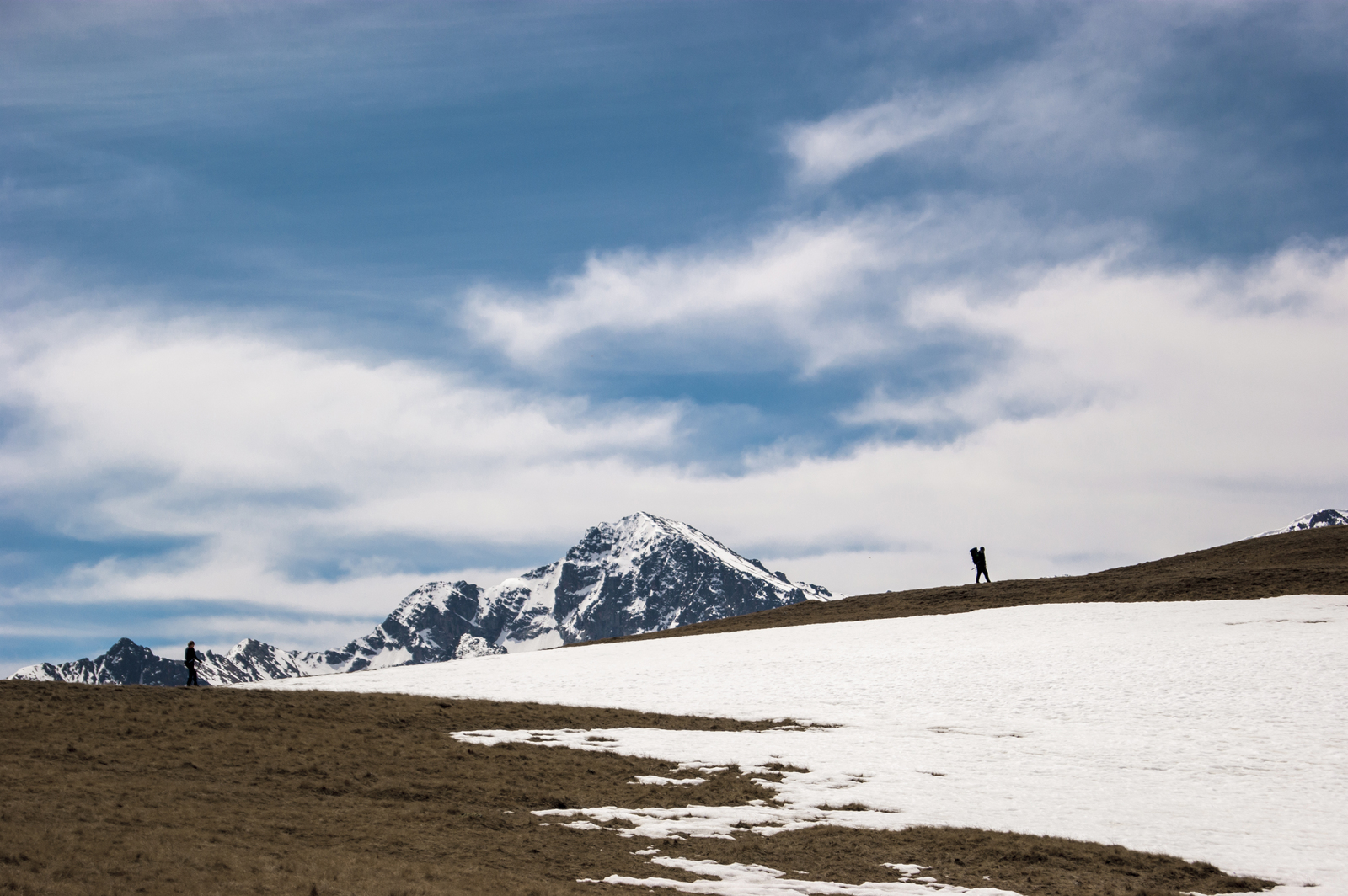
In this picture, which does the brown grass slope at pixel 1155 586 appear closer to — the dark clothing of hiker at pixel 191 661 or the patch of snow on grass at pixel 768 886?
the dark clothing of hiker at pixel 191 661

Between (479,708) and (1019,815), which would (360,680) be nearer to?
(479,708)

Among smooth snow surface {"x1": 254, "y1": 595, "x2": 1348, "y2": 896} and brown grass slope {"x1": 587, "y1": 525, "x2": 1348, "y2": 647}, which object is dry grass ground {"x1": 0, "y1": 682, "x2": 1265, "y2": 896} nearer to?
smooth snow surface {"x1": 254, "y1": 595, "x2": 1348, "y2": 896}

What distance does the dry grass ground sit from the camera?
1412 cm

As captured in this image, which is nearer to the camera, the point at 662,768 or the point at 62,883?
the point at 62,883

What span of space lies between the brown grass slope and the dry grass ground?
1114 inches

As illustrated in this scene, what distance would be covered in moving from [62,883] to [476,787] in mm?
9849

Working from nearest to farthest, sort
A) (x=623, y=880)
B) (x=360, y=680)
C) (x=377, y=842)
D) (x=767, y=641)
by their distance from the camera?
(x=623, y=880) < (x=377, y=842) < (x=360, y=680) < (x=767, y=641)

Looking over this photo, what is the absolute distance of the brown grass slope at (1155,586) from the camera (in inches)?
1781

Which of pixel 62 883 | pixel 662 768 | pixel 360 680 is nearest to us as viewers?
pixel 62 883

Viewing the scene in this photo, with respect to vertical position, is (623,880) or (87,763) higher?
(87,763)

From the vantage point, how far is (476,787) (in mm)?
21484

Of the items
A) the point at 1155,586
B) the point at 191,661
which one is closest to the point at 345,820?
the point at 191,661

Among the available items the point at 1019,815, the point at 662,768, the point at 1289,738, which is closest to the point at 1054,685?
the point at 1289,738

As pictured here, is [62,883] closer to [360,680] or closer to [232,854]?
[232,854]
